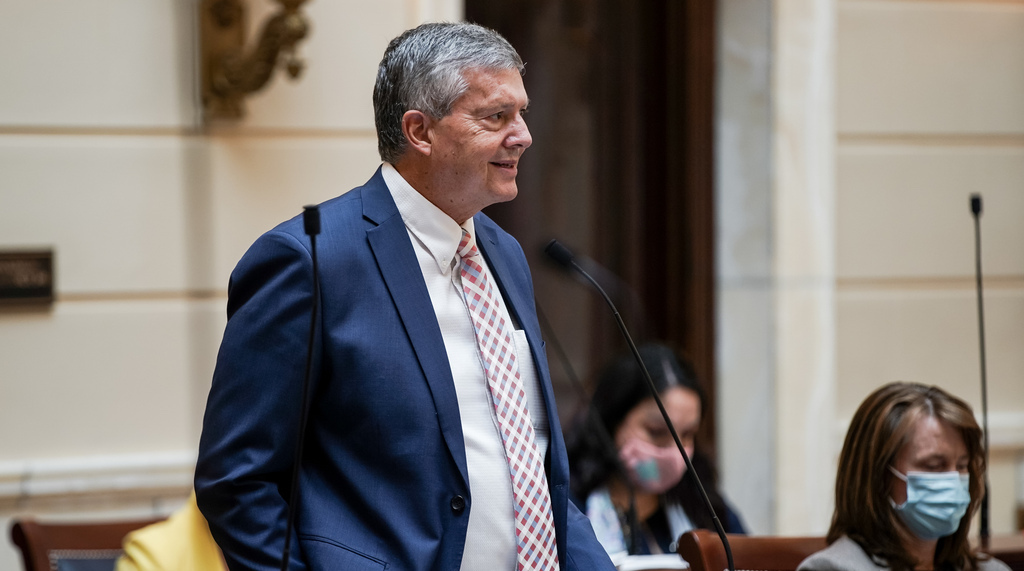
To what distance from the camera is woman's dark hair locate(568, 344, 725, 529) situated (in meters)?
3.24

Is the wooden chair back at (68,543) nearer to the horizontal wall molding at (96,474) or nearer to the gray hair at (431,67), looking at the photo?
the horizontal wall molding at (96,474)

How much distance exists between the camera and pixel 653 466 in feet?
10.5

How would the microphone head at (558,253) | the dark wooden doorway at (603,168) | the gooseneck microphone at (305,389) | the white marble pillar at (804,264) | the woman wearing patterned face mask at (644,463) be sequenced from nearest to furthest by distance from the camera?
the gooseneck microphone at (305,389), the microphone head at (558,253), the woman wearing patterned face mask at (644,463), the white marble pillar at (804,264), the dark wooden doorway at (603,168)

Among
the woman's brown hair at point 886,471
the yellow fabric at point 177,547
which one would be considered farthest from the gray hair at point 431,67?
the woman's brown hair at point 886,471

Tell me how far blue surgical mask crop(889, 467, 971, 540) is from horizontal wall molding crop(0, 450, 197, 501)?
2120 mm

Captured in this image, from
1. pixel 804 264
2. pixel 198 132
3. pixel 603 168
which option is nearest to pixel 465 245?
pixel 198 132

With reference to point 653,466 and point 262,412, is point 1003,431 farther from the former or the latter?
point 262,412

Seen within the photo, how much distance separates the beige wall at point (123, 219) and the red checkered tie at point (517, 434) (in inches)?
79.3

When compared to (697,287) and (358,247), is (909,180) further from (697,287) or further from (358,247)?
(358,247)

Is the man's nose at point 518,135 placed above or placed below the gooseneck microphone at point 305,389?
above

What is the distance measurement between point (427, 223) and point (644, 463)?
1.67 meters

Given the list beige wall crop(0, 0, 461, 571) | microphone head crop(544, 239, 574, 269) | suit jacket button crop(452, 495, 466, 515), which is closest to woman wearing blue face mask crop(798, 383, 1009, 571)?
microphone head crop(544, 239, 574, 269)

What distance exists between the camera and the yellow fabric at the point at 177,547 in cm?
184

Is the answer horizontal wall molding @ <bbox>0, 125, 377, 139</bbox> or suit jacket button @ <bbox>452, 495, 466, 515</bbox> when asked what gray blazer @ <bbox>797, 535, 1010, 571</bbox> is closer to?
suit jacket button @ <bbox>452, 495, 466, 515</bbox>
